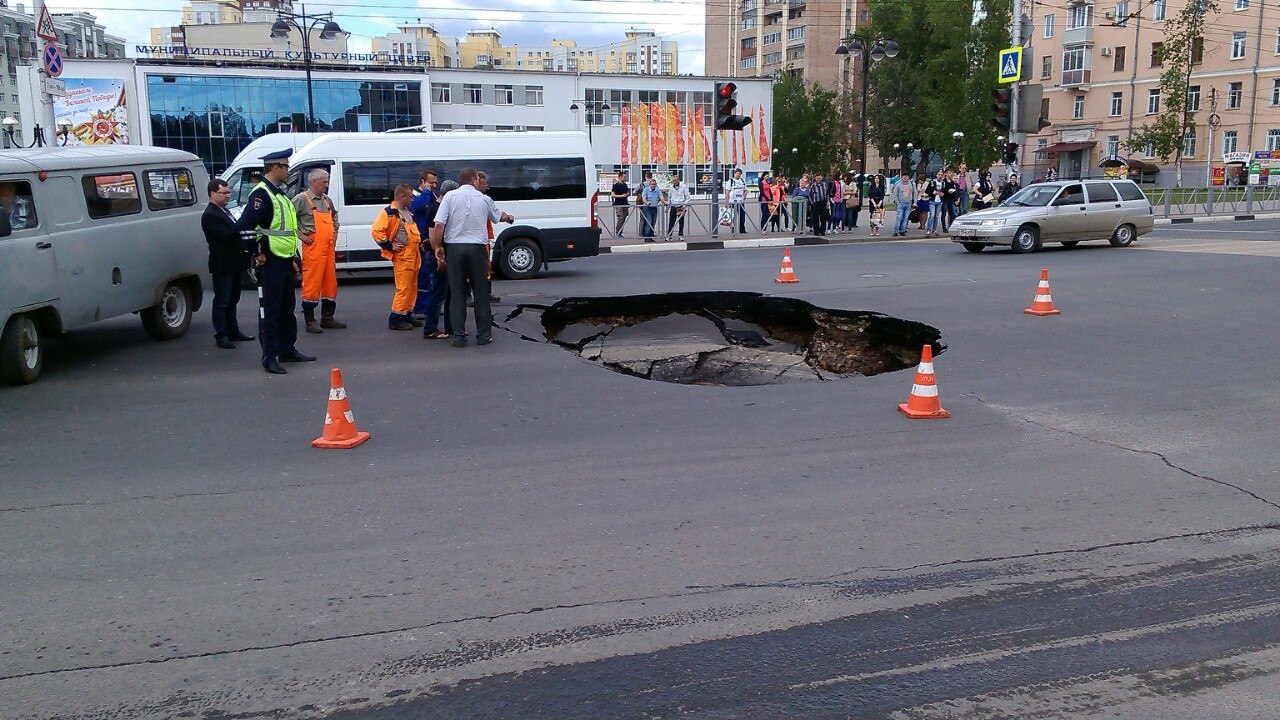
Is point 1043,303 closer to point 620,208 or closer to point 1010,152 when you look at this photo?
point 620,208

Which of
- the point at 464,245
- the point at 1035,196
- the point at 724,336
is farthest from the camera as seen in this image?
the point at 1035,196

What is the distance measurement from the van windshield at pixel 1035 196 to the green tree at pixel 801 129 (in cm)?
6700

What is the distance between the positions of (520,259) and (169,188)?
6.68m

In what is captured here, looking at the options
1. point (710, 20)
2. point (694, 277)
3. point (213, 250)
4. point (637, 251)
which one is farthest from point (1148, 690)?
point (710, 20)

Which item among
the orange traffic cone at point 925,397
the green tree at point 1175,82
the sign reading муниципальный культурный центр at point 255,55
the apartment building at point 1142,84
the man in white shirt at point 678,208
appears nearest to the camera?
the orange traffic cone at point 925,397

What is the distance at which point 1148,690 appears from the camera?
348 cm

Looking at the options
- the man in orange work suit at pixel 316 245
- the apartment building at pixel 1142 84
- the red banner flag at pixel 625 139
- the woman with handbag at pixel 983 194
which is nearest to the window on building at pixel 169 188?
the man in orange work suit at pixel 316 245

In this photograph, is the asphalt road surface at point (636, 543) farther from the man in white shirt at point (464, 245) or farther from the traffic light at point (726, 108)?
the traffic light at point (726, 108)

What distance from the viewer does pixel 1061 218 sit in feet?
67.7

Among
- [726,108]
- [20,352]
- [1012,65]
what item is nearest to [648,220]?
[726,108]

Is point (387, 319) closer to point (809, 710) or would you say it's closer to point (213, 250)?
point (213, 250)

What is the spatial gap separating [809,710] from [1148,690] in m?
1.28

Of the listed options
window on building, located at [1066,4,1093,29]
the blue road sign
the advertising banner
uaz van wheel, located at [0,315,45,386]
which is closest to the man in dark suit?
uaz van wheel, located at [0,315,45,386]

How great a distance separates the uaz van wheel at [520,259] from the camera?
53.2 ft
